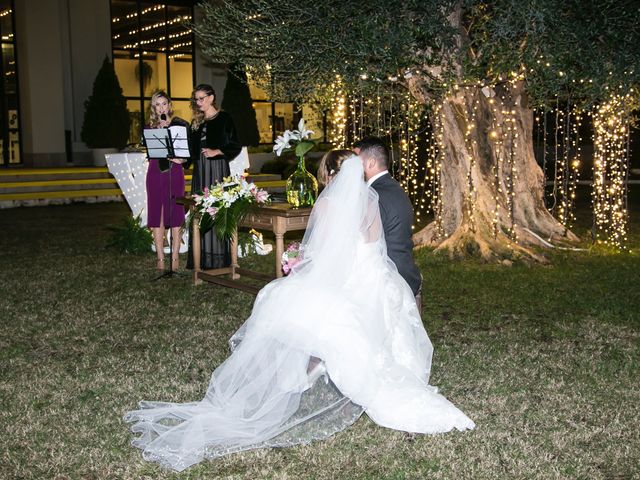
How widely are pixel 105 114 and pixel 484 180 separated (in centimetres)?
1554

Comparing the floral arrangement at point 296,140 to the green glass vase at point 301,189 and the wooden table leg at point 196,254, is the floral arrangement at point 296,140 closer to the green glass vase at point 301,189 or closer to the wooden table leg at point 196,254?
the green glass vase at point 301,189

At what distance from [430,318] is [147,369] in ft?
8.77

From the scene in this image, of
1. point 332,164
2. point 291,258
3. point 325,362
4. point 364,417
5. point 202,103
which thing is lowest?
point 364,417

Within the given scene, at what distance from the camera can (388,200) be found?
204 inches

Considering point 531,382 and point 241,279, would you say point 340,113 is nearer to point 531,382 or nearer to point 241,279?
point 241,279

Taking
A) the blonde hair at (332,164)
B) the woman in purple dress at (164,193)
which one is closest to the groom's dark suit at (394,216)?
the blonde hair at (332,164)

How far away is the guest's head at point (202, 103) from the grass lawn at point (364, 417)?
5.99ft

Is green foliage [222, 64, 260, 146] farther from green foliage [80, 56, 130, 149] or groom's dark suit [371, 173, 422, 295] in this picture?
groom's dark suit [371, 173, 422, 295]

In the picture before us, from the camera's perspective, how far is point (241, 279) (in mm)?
8969

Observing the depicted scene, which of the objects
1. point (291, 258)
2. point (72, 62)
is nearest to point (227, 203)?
point (291, 258)

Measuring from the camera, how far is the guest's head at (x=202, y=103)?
27.9ft

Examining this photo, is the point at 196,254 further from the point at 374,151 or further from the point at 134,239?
the point at 374,151

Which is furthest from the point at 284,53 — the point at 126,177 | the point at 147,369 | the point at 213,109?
the point at 147,369

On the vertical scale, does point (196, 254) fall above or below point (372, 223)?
below
